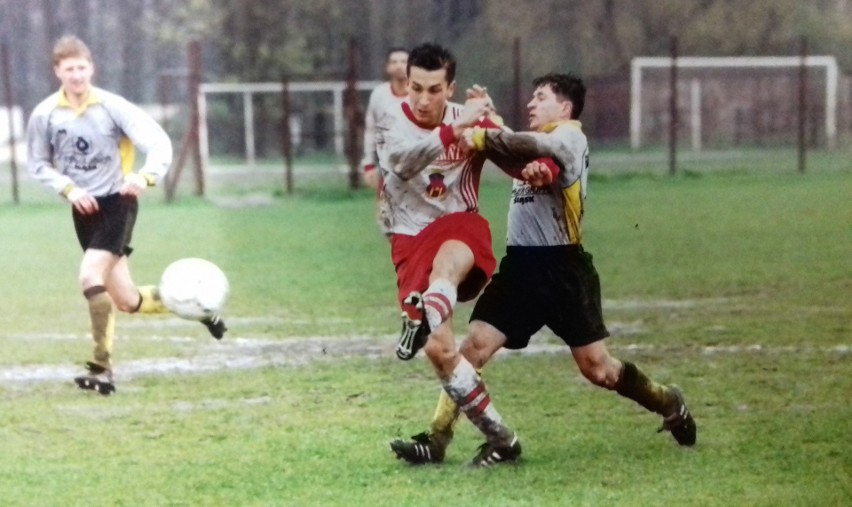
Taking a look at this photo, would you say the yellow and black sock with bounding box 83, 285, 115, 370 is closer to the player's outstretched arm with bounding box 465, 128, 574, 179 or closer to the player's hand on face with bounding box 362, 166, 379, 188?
the player's hand on face with bounding box 362, 166, 379, 188

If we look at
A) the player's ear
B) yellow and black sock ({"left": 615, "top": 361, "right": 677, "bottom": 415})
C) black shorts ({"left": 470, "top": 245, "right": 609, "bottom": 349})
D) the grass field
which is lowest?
the grass field

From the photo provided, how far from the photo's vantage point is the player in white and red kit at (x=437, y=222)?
3393mm

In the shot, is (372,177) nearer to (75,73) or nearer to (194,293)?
(194,293)

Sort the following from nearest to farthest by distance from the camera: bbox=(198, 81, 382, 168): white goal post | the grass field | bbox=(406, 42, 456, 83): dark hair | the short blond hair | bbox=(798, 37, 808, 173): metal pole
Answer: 1. the grass field
2. bbox=(406, 42, 456, 83): dark hair
3. the short blond hair
4. bbox=(798, 37, 808, 173): metal pole
5. bbox=(198, 81, 382, 168): white goal post

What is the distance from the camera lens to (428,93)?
3520 millimetres

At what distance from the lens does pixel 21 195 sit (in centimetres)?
1226

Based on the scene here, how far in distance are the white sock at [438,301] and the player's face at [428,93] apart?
0.45 m

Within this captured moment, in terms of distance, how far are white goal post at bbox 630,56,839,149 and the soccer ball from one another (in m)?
11.7

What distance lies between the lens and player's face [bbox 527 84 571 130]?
3.57 meters

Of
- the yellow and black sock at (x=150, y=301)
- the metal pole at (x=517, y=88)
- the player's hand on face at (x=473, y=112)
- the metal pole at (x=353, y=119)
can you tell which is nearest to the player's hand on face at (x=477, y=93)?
the player's hand on face at (x=473, y=112)

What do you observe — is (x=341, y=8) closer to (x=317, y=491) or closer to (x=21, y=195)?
(x=21, y=195)

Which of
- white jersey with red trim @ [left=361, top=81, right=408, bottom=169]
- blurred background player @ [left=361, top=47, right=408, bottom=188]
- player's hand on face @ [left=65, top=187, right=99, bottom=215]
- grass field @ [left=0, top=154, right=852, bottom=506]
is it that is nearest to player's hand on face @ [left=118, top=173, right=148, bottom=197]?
player's hand on face @ [left=65, top=187, right=99, bottom=215]

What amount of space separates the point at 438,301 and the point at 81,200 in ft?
5.77

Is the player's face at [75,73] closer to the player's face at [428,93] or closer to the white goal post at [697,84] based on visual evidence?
the player's face at [428,93]
